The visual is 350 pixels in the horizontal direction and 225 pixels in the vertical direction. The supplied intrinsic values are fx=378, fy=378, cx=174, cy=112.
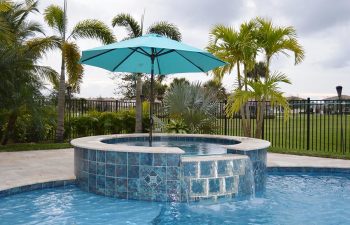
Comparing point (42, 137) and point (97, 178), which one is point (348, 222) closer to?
point (97, 178)

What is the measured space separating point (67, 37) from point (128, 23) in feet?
8.42

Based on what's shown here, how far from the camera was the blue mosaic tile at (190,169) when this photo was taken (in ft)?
18.7

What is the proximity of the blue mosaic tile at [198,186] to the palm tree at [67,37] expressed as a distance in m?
8.23

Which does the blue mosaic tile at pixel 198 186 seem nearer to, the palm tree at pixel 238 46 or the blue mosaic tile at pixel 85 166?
the blue mosaic tile at pixel 85 166

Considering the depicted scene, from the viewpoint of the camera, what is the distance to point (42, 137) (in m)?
13.1

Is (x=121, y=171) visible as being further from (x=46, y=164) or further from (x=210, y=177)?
(x=46, y=164)

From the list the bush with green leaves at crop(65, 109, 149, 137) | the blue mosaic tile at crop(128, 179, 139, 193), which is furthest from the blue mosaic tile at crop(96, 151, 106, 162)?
the bush with green leaves at crop(65, 109, 149, 137)

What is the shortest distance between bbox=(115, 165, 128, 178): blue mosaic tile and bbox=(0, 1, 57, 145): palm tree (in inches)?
204

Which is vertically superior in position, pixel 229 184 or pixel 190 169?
pixel 190 169

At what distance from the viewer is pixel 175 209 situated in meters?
5.32

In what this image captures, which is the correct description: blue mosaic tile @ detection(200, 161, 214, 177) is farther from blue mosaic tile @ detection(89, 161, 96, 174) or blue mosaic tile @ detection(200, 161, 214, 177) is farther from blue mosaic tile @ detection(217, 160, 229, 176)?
blue mosaic tile @ detection(89, 161, 96, 174)

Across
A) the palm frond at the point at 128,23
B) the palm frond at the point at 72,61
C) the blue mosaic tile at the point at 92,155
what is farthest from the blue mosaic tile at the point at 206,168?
the palm frond at the point at 128,23

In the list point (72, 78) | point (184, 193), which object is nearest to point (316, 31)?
point (184, 193)

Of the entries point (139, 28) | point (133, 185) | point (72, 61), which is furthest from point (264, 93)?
point (72, 61)
